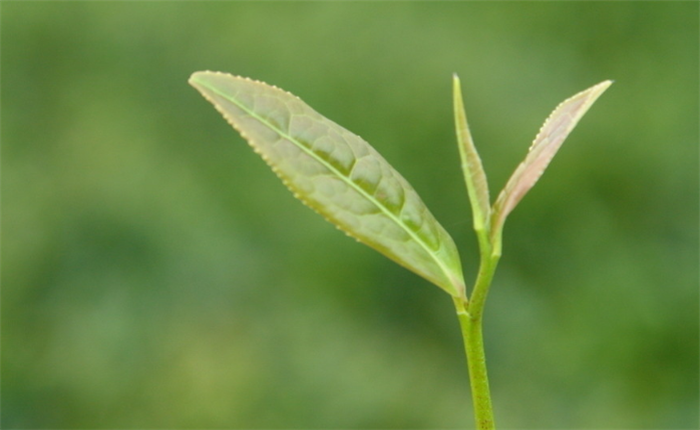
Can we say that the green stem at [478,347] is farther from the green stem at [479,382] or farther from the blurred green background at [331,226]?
the blurred green background at [331,226]

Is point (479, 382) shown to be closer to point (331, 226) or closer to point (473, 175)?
point (473, 175)

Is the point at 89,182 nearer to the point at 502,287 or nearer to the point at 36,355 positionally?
the point at 36,355

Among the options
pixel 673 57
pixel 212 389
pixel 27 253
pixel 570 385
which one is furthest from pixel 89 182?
pixel 673 57

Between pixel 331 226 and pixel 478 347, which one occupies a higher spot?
pixel 478 347

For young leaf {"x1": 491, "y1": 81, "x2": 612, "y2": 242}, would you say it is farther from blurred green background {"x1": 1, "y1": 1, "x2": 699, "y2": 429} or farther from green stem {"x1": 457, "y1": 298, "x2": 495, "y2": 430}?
blurred green background {"x1": 1, "y1": 1, "x2": 699, "y2": 429}

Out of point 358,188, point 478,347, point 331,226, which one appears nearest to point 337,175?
point 358,188

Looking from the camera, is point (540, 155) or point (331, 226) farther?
point (331, 226)

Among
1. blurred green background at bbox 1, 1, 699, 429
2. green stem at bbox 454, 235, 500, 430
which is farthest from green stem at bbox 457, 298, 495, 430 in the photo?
blurred green background at bbox 1, 1, 699, 429
